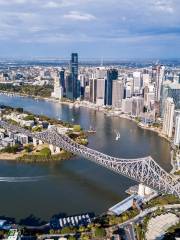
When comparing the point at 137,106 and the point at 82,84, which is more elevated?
the point at 82,84

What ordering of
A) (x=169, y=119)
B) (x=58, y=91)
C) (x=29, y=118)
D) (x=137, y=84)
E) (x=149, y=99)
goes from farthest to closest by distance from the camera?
(x=137, y=84)
(x=58, y=91)
(x=149, y=99)
(x=29, y=118)
(x=169, y=119)

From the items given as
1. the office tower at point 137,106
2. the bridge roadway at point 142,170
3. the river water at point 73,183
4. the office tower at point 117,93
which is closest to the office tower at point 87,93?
the office tower at point 117,93

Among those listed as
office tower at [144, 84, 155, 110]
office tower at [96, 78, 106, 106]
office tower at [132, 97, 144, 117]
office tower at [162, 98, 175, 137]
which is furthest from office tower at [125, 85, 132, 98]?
office tower at [162, 98, 175, 137]

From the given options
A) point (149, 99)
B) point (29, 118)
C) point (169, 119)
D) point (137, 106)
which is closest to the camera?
point (169, 119)

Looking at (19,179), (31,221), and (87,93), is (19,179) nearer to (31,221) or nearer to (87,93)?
(31,221)

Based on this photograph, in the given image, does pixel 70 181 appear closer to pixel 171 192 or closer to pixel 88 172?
pixel 88 172

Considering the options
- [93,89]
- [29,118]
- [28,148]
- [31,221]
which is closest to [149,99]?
[93,89]

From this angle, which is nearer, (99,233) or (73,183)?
(99,233)
